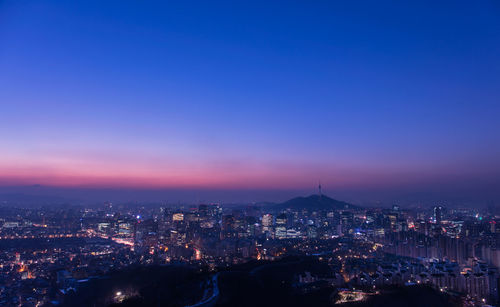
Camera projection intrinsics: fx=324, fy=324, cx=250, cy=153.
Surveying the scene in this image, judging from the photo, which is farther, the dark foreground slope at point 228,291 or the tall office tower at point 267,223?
the tall office tower at point 267,223

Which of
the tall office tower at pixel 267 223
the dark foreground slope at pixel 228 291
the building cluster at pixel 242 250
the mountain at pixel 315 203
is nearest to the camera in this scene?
the dark foreground slope at pixel 228 291

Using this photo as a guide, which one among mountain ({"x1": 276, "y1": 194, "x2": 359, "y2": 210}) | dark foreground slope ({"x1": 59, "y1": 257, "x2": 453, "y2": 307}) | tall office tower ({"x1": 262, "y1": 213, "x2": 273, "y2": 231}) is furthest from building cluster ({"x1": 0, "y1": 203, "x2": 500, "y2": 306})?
mountain ({"x1": 276, "y1": 194, "x2": 359, "y2": 210})

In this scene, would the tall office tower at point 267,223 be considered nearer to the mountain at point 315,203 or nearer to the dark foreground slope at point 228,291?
the mountain at point 315,203

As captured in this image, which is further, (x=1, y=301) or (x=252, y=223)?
(x=252, y=223)

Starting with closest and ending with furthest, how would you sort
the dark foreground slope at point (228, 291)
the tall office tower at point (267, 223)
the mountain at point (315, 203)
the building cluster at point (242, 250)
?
1. the dark foreground slope at point (228, 291)
2. the building cluster at point (242, 250)
3. the tall office tower at point (267, 223)
4. the mountain at point (315, 203)

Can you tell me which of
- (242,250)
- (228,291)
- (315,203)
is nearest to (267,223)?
(242,250)

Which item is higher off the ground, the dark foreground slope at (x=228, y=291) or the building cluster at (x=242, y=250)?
the dark foreground slope at (x=228, y=291)

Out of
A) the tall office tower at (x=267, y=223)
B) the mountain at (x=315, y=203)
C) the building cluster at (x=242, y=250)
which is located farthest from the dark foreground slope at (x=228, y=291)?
the mountain at (x=315, y=203)

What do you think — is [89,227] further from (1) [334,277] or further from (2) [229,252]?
(1) [334,277]

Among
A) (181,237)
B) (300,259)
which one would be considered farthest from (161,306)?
(181,237)
